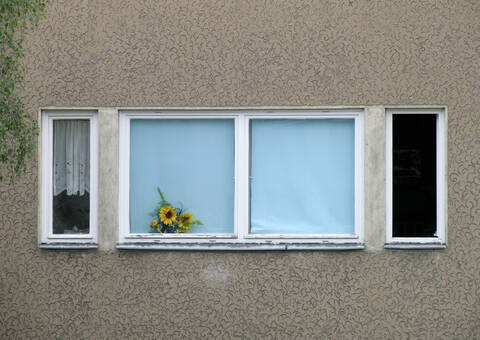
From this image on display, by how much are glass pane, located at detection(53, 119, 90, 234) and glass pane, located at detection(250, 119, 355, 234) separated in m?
1.72

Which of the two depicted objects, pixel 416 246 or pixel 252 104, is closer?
pixel 416 246

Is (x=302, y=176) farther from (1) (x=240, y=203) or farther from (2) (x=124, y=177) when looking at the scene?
(2) (x=124, y=177)

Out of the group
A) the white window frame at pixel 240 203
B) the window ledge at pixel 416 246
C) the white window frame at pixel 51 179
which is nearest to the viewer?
the window ledge at pixel 416 246

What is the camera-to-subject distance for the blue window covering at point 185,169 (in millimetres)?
6992

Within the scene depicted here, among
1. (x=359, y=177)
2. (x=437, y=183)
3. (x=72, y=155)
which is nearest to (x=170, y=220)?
(x=72, y=155)

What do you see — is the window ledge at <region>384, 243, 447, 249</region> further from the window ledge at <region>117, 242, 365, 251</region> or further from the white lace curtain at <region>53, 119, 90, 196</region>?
the white lace curtain at <region>53, 119, 90, 196</region>

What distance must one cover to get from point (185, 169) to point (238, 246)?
3.20ft

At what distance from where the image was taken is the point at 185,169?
7.03 meters

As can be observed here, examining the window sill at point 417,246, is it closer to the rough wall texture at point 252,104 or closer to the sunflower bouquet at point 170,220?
the rough wall texture at point 252,104

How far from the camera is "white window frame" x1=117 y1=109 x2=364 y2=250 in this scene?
6.82 m

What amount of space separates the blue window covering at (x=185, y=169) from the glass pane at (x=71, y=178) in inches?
18.7

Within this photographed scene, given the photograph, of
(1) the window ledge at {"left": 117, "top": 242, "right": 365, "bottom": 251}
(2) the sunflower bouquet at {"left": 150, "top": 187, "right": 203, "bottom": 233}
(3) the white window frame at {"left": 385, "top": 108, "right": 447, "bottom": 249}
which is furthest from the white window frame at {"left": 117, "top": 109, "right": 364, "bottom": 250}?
(3) the white window frame at {"left": 385, "top": 108, "right": 447, "bottom": 249}

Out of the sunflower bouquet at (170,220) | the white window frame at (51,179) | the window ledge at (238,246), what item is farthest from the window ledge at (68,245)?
the sunflower bouquet at (170,220)

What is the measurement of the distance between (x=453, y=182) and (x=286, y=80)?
76.3 inches
